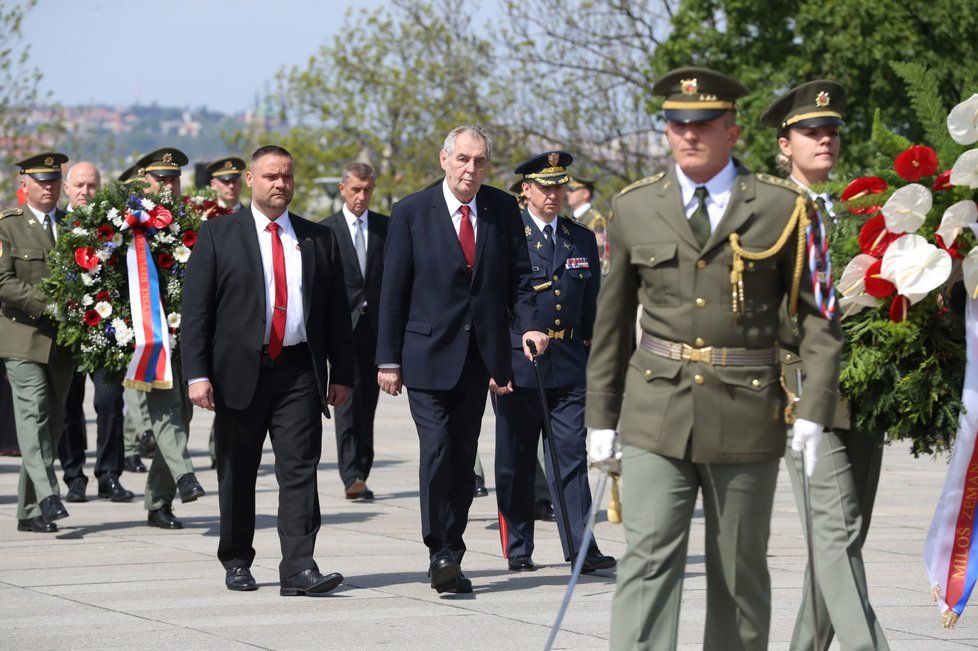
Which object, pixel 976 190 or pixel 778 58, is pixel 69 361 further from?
pixel 778 58

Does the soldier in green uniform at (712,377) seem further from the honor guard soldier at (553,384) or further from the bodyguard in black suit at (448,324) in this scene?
the honor guard soldier at (553,384)

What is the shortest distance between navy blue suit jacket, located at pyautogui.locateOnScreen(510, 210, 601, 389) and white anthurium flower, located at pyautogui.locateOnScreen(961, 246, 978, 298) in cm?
388

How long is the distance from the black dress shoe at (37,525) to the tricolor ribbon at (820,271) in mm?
6791

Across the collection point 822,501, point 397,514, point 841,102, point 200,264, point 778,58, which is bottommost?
point 397,514

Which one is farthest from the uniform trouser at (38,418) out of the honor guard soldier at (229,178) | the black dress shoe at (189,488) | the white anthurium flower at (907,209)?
the white anthurium flower at (907,209)

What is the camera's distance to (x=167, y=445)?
1104 cm

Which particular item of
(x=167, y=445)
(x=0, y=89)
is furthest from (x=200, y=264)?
(x=0, y=89)

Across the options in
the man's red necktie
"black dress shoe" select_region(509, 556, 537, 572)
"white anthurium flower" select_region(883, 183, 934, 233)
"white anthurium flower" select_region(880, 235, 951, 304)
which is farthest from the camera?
"black dress shoe" select_region(509, 556, 537, 572)

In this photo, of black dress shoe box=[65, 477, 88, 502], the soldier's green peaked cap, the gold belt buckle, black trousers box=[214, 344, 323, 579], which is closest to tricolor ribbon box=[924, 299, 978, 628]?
the gold belt buckle

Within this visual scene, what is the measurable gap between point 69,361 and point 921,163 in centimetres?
676

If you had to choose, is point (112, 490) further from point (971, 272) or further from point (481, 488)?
point (971, 272)

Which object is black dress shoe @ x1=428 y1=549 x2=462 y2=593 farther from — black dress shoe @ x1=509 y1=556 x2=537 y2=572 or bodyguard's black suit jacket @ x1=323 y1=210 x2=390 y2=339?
bodyguard's black suit jacket @ x1=323 y1=210 x2=390 y2=339

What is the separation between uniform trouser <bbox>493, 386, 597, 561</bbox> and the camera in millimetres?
9398

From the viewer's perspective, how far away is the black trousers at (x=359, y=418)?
42.2 feet
